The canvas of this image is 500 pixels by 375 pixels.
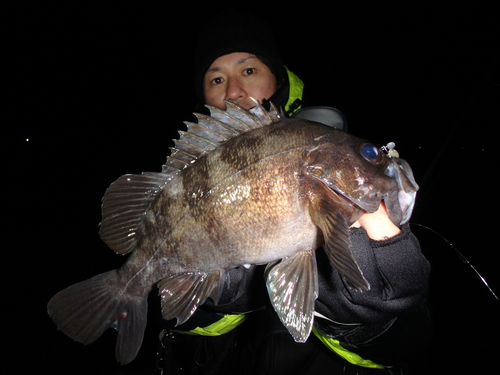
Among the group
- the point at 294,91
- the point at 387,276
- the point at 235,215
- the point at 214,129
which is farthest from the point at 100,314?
the point at 294,91

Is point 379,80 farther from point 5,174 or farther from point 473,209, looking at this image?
point 5,174

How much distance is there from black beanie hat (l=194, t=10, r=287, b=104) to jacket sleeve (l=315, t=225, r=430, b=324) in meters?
2.31

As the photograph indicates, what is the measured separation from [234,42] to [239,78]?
440mm

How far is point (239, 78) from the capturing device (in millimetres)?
2783

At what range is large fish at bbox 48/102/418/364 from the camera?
125cm

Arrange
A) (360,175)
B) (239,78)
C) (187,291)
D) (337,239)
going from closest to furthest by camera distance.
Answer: (337,239) < (360,175) < (187,291) < (239,78)

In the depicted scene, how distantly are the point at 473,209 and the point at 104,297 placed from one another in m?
10.2

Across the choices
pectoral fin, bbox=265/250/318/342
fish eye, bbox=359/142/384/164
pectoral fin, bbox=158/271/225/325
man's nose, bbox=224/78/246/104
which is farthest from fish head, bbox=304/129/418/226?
man's nose, bbox=224/78/246/104

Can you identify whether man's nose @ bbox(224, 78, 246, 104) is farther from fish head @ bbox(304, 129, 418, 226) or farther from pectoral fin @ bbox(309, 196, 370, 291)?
pectoral fin @ bbox(309, 196, 370, 291)

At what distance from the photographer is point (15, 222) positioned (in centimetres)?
1146

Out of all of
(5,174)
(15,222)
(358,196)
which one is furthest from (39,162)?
(358,196)

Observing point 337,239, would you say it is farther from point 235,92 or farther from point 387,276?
point 235,92

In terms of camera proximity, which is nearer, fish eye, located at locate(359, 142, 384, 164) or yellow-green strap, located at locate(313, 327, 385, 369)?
fish eye, located at locate(359, 142, 384, 164)

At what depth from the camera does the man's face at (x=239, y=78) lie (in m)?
2.73
